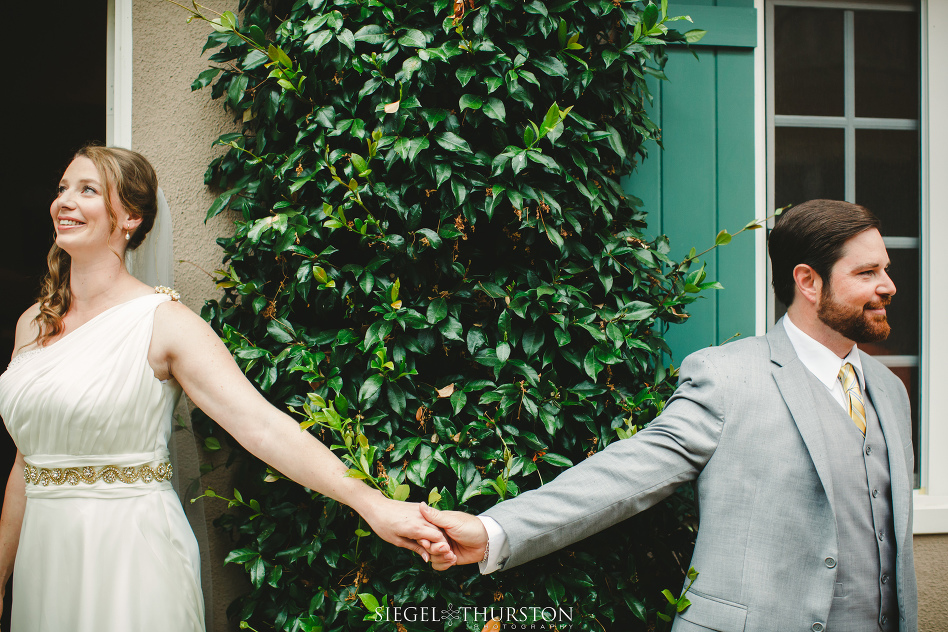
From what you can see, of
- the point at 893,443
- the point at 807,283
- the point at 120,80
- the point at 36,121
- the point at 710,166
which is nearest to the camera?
the point at 893,443

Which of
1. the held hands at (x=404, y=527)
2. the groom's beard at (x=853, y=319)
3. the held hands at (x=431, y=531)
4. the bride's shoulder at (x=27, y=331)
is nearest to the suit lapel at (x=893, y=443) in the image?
the groom's beard at (x=853, y=319)

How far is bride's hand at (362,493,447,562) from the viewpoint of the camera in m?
1.71

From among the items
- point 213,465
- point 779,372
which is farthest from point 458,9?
point 213,465

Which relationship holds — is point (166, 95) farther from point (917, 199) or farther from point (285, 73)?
point (917, 199)

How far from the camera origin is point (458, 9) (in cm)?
185

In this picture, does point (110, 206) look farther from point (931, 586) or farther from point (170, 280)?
point (931, 586)

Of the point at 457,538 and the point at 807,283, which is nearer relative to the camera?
the point at 457,538

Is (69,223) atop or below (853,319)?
atop

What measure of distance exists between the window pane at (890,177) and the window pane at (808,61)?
0.24m

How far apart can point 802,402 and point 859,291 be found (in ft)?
1.36

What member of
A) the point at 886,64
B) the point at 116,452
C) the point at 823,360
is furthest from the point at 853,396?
the point at 116,452

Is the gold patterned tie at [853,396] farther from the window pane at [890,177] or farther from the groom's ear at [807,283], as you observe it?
the window pane at [890,177]

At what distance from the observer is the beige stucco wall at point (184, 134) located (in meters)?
2.33

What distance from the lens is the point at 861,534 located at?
5.61 ft
